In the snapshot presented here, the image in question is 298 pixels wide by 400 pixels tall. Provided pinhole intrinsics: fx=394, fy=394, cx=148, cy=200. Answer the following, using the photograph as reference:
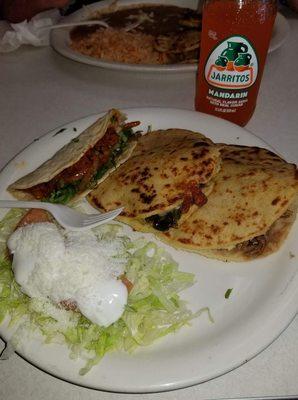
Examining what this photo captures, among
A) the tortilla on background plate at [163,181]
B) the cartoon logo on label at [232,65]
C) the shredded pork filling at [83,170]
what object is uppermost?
the cartoon logo on label at [232,65]

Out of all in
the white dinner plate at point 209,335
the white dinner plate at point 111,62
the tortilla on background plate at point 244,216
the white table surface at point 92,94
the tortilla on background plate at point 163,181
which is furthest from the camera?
the white dinner plate at point 111,62

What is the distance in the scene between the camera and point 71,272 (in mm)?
1433

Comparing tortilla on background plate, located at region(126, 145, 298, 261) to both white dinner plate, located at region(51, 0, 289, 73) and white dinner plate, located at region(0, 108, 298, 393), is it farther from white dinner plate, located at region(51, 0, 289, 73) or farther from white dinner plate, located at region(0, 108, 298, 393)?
white dinner plate, located at region(51, 0, 289, 73)

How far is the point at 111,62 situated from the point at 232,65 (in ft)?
3.53

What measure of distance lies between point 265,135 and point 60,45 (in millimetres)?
1708

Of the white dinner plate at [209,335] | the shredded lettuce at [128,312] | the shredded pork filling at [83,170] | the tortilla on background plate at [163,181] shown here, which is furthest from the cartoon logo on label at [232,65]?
the shredded lettuce at [128,312]

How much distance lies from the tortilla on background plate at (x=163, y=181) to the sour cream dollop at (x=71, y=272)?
314 millimetres

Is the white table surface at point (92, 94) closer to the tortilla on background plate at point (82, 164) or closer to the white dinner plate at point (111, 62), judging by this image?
the white dinner plate at point (111, 62)

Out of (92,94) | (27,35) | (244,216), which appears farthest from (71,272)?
(27,35)

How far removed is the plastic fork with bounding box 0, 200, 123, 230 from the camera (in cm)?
163

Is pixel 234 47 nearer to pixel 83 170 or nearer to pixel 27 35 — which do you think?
pixel 83 170

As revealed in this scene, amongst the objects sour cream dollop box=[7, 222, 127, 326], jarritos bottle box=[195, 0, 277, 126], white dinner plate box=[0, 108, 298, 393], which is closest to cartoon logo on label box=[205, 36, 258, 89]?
jarritos bottle box=[195, 0, 277, 126]

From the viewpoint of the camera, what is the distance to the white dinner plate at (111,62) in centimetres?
269

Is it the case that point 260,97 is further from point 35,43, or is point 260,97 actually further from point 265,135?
point 35,43
